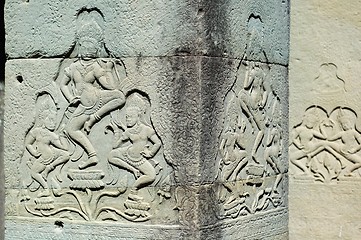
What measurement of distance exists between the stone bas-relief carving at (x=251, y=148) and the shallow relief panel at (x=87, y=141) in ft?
1.08

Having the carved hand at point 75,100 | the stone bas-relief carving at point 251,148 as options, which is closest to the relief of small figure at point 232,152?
the stone bas-relief carving at point 251,148

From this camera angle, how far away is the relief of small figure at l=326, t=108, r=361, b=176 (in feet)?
15.8

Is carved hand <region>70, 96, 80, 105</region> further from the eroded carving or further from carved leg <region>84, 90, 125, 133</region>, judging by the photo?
the eroded carving

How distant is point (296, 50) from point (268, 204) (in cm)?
117

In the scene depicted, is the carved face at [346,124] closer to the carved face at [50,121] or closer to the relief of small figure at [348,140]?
the relief of small figure at [348,140]

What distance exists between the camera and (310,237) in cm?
493

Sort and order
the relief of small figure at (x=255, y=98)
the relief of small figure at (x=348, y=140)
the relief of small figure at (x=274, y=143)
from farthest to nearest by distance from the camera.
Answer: the relief of small figure at (x=348, y=140) → the relief of small figure at (x=274, y=143) → the relief of small figure at (x=255, y=98)

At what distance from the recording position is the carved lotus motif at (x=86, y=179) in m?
3.75

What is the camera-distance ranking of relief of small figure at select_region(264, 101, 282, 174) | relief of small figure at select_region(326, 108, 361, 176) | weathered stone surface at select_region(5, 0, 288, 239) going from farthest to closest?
1. relief of small figure at select_region(326, 108, 361, 176)
2. relief of small figure at select_region(264, 101, 282, 174)
3. weathered stone surface at select_region(5, 0, 288, 239)

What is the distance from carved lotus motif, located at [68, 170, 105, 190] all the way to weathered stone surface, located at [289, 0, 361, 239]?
1.62m

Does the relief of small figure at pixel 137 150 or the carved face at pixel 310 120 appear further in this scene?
the carved face at pixel 310 120

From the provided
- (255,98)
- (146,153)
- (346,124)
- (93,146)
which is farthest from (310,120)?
(93,146)

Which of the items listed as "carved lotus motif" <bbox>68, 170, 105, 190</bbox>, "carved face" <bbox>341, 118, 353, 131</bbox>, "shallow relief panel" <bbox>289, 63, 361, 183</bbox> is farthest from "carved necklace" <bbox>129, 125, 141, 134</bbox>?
"carved face" <bbox>341, 118, 353, 131</bbox>

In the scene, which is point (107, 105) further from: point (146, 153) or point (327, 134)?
point (327, 134)
